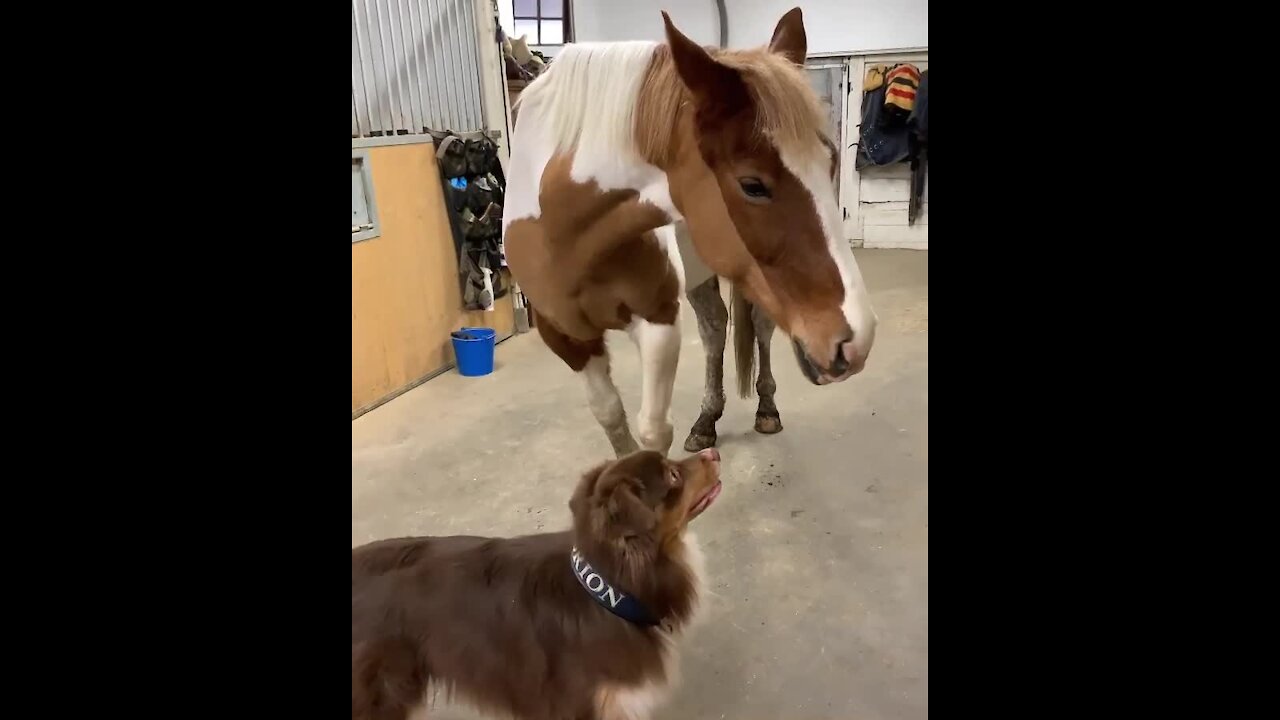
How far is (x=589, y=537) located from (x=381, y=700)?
42cm

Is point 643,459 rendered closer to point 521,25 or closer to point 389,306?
point 389,306

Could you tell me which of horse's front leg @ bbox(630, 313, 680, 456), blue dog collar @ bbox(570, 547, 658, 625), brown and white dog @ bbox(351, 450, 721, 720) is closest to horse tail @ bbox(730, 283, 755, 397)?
horse's front leg @ bbox(630, 313, 680, 456)

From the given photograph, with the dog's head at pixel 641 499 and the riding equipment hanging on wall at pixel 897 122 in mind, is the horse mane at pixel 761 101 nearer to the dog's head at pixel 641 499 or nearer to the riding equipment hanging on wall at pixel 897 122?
the dog's head at pixel 641 499

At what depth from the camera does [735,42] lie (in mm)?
5637

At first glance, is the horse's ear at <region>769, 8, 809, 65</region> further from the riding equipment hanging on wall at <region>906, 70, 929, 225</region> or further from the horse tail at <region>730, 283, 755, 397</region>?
the riding equipment hanging on wall at <region>906, 70, 929, 225</region>

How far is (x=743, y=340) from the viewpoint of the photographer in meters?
2.31

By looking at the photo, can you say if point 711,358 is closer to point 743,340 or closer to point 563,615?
point 743,340

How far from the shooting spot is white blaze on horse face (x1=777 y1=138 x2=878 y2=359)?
103 cm

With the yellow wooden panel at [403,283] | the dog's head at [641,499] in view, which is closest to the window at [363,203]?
the yellow wooden panel at [403,283]

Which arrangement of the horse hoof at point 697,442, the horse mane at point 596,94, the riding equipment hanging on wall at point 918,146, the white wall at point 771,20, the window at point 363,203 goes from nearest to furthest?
the horse mane at point 596,94, the horse hoof at point 697,442, the window at point 363,203, the riding equipment hanging on wall at point 918,146, the white wall at point 771,20

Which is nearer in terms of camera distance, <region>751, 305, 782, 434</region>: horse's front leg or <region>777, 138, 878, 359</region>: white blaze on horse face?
<region>777, 138, 878, 359</region>: white blaze on horse face

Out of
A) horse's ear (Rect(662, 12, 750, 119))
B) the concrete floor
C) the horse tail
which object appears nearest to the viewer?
horse's ear (Rect(662, 12, 750, 119))

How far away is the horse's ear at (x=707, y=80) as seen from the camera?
3.23 feet

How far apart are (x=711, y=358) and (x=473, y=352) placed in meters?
1.33
